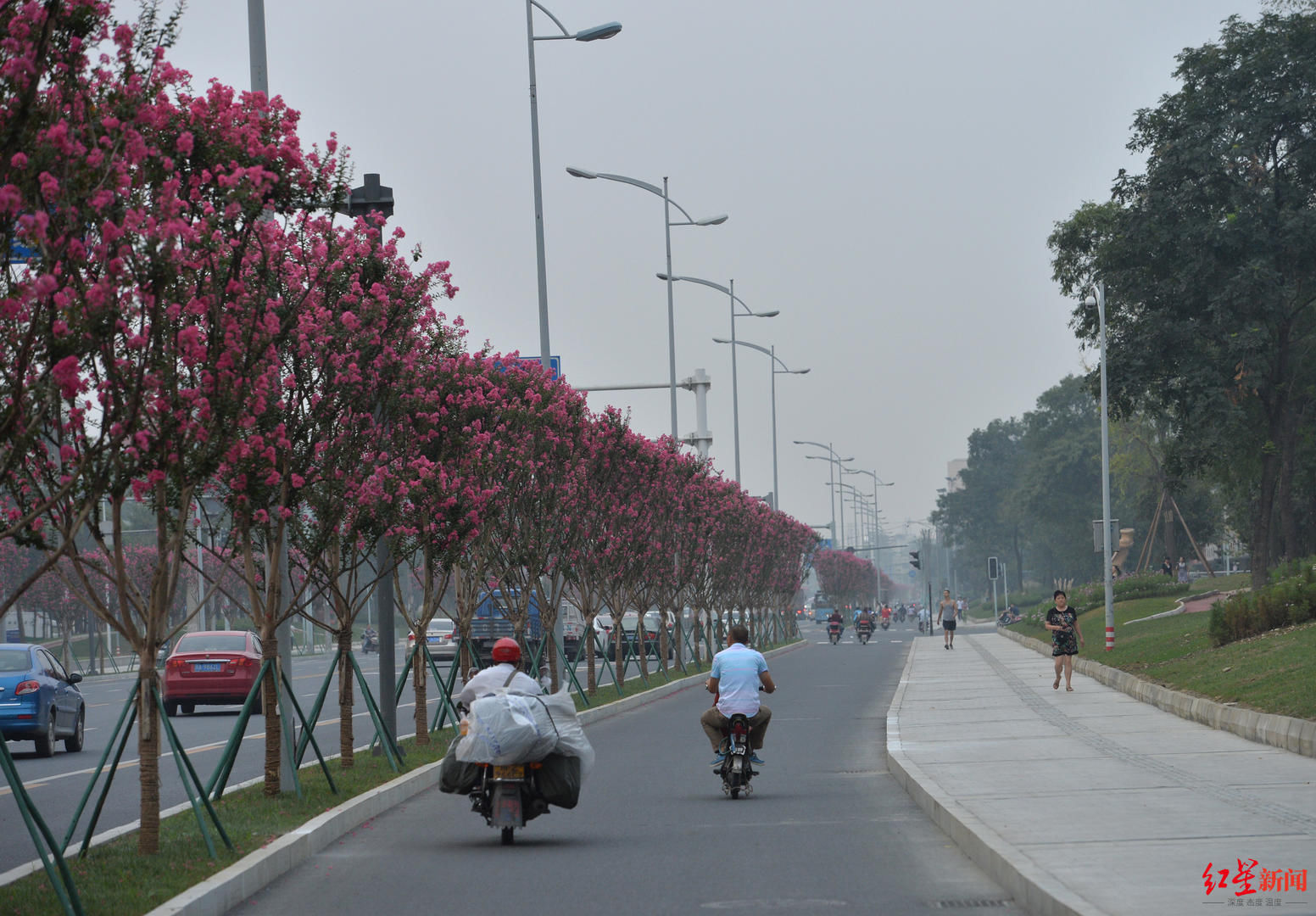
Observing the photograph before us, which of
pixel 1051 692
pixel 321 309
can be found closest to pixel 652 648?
pixel 1051 692

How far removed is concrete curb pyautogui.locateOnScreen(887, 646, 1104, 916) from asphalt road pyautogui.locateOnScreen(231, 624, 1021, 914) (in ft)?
0.36

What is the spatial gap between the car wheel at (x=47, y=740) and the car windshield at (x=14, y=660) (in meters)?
0.72

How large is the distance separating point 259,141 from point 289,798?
580cm

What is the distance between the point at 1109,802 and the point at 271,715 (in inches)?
269

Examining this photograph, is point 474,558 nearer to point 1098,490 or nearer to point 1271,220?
point 1271,220

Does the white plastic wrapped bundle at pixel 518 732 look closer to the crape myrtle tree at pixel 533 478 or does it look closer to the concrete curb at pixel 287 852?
the concrete curb at pixel 287 852

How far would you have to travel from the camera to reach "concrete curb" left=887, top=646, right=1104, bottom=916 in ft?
28.8

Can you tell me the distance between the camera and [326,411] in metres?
15.2

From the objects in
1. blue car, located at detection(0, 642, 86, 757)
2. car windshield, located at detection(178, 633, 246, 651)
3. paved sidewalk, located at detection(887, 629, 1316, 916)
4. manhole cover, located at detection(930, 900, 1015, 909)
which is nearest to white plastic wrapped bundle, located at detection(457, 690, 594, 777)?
paved sidewalk, located at detection(887, 629, 1316, 916)

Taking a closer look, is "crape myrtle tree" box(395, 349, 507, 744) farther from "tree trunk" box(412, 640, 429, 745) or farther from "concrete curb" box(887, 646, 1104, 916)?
"concrete curb" box(887, 646, 1104, 916)

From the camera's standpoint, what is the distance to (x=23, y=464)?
34.9 ft

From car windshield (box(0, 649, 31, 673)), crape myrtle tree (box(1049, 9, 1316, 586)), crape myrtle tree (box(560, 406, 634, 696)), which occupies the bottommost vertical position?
car windshield (box(0, 649, 31, 673))

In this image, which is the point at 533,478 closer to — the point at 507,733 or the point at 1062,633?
the point at 1062,633

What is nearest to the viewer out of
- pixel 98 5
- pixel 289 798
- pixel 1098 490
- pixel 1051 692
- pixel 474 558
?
pixel 98 5
